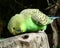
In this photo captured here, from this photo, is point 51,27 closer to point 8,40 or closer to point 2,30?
point 2,30

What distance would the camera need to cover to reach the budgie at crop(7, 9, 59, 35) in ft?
8.13

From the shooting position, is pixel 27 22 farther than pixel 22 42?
Yes

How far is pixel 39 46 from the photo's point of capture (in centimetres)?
241

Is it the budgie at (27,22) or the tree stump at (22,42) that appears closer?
the tree stump at (22,42)

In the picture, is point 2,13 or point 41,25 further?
point 2,13

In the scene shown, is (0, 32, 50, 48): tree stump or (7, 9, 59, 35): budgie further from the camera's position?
(7, 9, 59, 35): budgie

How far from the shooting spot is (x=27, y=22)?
259 centimetres

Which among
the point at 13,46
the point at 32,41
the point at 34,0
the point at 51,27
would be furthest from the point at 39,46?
the point at 34,0

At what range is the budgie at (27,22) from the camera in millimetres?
2477

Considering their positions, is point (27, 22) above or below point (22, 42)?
above

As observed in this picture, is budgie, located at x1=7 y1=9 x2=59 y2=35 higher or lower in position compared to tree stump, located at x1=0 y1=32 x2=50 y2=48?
higher

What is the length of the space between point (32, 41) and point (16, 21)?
12.8 inches

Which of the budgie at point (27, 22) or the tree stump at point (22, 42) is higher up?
the budgie at point (27, 22)

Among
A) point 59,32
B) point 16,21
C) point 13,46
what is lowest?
point 59,32
